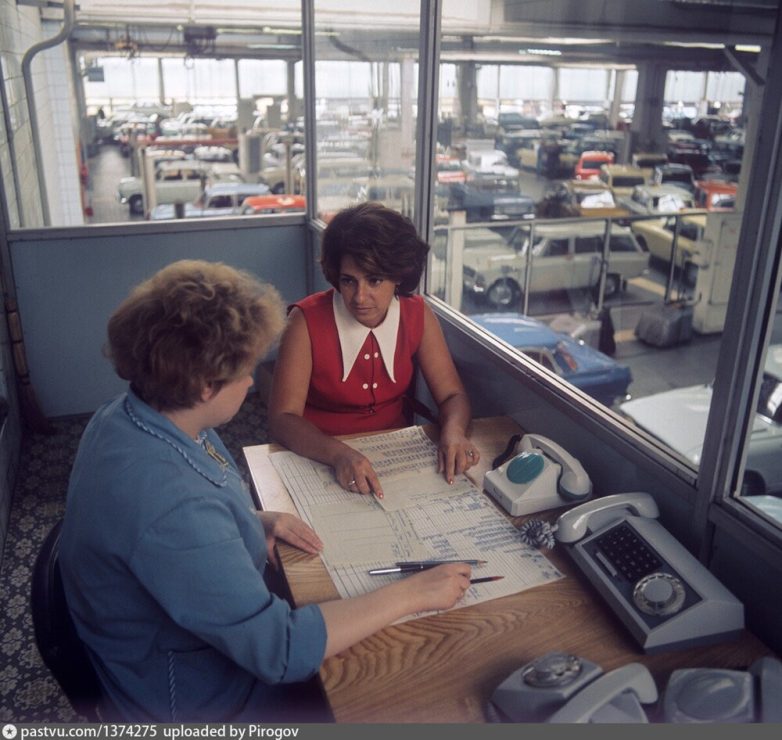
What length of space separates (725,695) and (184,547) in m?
0.68

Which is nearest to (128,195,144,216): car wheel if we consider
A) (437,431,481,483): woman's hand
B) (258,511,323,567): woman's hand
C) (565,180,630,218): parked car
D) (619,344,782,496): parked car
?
(565,180,630,218): parked car

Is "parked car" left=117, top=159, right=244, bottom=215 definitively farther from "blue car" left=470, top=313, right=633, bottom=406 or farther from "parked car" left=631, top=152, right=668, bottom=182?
"blue car" left=470, top=313, right=633, bottom=406

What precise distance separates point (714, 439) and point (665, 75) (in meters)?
7.29

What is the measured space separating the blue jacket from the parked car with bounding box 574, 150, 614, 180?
7.46 m

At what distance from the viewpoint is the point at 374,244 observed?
169cm

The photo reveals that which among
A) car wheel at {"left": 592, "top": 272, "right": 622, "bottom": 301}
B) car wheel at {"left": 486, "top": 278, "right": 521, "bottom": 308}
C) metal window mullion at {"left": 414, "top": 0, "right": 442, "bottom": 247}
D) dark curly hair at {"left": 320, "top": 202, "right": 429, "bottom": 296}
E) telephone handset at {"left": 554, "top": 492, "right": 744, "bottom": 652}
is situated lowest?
car wheel at {"left": 592, "top": 272, "right": 622, "bottom": 301}

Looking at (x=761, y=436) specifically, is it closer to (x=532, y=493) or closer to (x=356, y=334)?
(x=532, y=493)

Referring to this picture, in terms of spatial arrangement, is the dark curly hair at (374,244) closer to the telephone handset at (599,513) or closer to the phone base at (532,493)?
the phone base at (532,493)

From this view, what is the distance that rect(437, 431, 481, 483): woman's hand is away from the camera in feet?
4.90

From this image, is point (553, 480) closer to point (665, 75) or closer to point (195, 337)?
point (195, 337)

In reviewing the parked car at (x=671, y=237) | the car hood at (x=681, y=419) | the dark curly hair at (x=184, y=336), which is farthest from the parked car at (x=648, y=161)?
the dark curly hair at (x=184, y=336)

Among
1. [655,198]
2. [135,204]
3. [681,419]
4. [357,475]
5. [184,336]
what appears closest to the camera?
[184,336]

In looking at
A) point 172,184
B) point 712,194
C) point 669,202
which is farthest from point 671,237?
point 172,184

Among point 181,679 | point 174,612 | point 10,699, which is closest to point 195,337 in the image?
point 174,612
